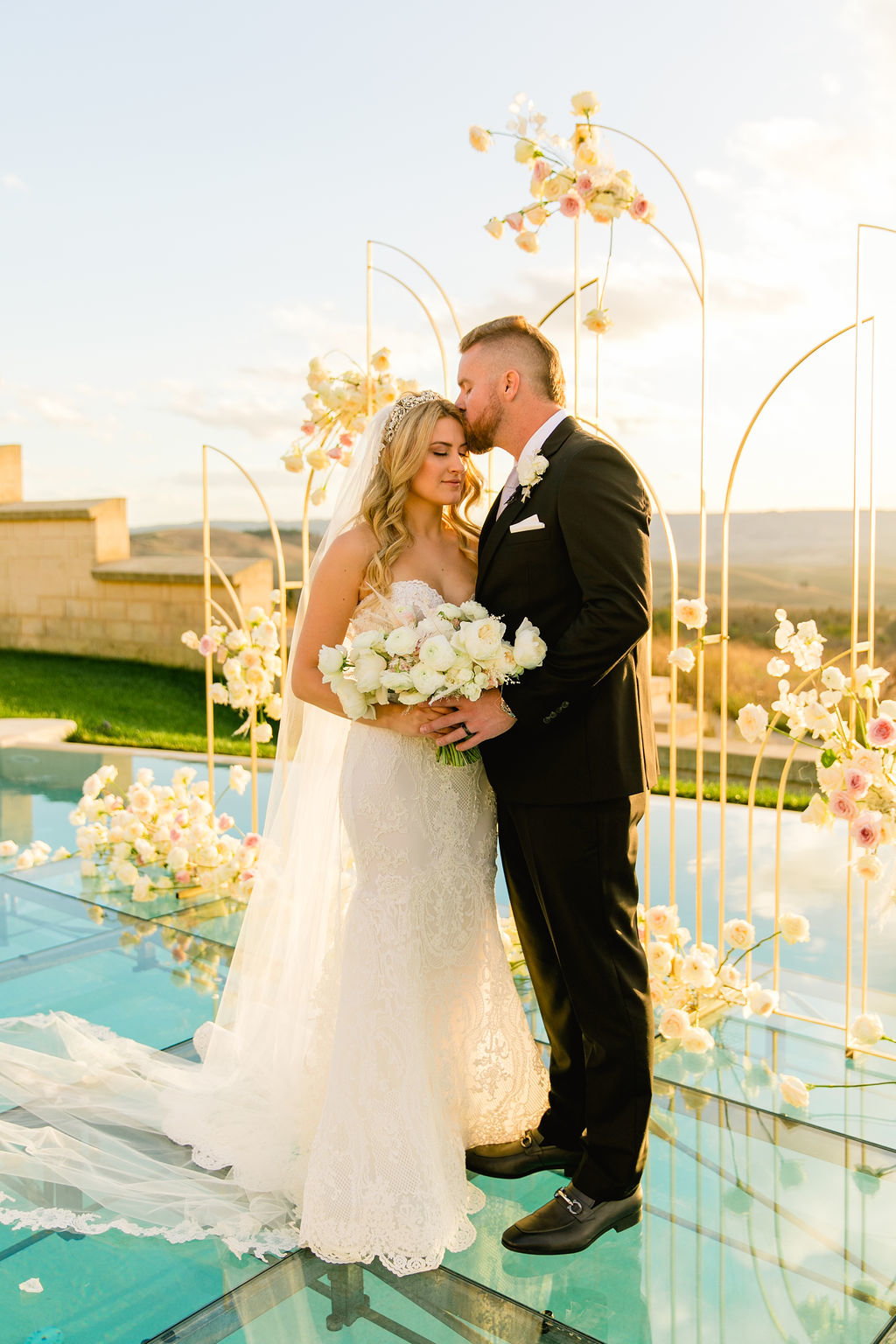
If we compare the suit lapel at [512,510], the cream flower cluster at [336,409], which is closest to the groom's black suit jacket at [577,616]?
the suit lapel at [512,510]

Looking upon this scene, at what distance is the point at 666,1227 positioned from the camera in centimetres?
238

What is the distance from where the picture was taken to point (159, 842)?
17.0 ft

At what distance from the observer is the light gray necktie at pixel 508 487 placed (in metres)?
2.42

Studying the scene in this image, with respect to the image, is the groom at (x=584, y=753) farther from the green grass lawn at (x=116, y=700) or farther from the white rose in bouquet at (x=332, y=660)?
the green grass lawn at (x=116, y=700)

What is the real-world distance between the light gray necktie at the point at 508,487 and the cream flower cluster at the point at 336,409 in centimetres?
132

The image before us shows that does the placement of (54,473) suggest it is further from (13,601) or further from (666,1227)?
(666,1227)

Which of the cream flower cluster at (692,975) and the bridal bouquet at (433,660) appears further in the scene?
the cream flower cluster at (692,975)

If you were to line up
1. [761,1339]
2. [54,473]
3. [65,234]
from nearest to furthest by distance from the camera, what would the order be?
[761,1339]
[65,234]
[54,473]

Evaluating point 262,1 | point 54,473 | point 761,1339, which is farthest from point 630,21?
point 54,473

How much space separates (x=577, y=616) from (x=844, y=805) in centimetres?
96

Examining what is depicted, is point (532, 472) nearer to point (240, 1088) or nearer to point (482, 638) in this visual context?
point (482, 638)

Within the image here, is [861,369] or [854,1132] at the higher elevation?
[861,369]

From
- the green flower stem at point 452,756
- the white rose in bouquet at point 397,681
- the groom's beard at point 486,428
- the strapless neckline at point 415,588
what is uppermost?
the groom's beard at point 486,428

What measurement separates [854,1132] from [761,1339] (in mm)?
990
